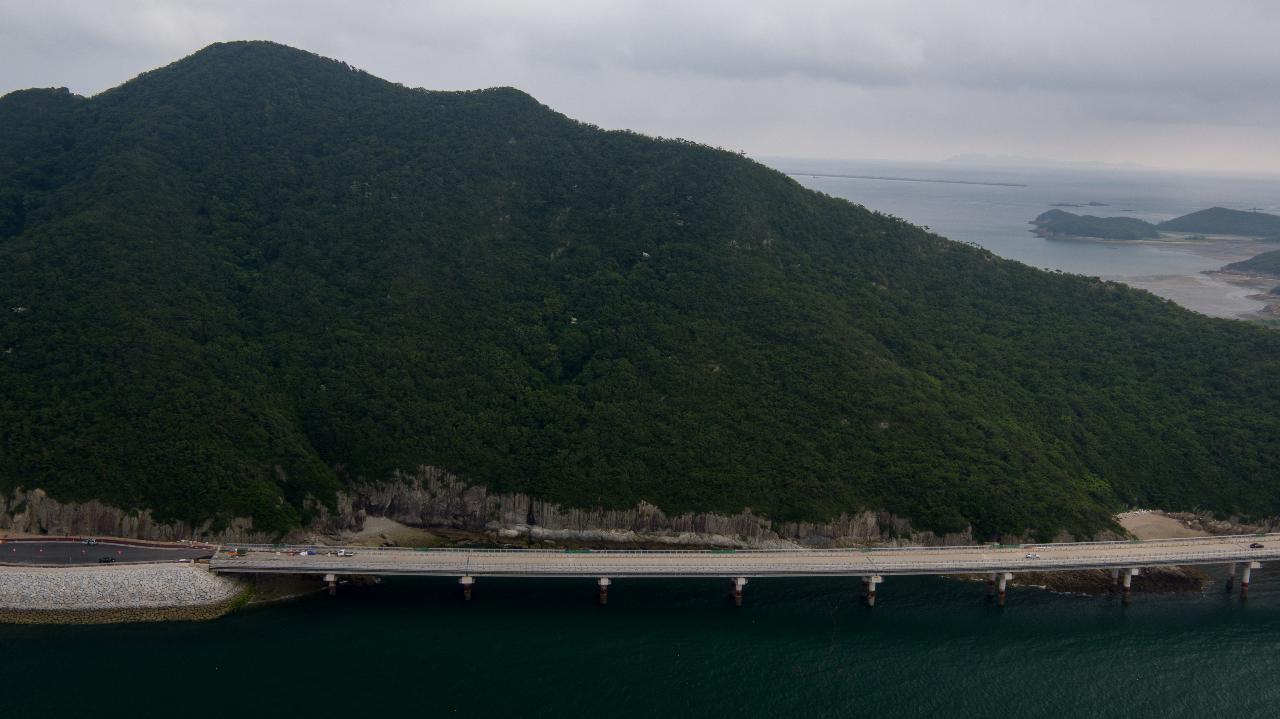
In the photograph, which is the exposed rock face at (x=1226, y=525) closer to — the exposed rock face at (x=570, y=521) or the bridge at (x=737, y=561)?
the bridge at (x=737, y=561)

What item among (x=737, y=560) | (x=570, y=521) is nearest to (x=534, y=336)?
(x=570, y=521)

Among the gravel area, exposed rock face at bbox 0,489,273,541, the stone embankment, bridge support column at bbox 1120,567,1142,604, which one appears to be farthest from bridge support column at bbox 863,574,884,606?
exposed rock face at bbox 0,489,273,541

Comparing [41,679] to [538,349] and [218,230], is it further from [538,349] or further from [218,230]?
[218,230]

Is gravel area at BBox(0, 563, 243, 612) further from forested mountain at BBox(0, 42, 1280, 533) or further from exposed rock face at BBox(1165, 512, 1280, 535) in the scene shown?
exposed rock face at BBox(1165, 512, 1280, 535)

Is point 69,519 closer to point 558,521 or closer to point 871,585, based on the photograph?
point 558,521

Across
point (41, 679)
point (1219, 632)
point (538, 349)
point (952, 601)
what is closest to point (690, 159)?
point (538, 349)

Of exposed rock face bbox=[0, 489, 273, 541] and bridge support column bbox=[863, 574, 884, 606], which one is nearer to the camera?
exposed rock face bbox=[0, 489, 273, 541]
